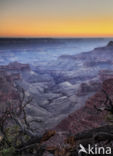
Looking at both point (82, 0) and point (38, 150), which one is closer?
point (38, 150)

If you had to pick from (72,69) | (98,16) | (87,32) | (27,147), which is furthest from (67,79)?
(27,147)

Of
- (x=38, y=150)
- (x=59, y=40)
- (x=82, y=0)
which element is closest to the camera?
(x=38, y=150)

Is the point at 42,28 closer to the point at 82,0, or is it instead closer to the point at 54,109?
the point at 82,0

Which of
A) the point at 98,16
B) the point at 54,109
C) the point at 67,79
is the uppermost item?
the point at 98,16

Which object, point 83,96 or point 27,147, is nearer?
point 27,147

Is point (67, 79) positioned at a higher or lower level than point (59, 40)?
lower

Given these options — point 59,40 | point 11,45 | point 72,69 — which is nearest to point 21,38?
point 11,45

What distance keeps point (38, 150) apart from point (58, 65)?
10.9 ft

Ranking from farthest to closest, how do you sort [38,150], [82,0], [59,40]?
1. [59,40]
2. [82,0]
3. [38,150]

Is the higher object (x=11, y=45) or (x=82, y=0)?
(x=82, y=0)

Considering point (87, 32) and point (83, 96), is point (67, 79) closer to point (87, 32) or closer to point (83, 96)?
point (83, 96)

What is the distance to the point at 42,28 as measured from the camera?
248 inches

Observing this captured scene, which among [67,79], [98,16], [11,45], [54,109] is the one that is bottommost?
[54,109]

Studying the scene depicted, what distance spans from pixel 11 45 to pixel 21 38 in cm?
30
